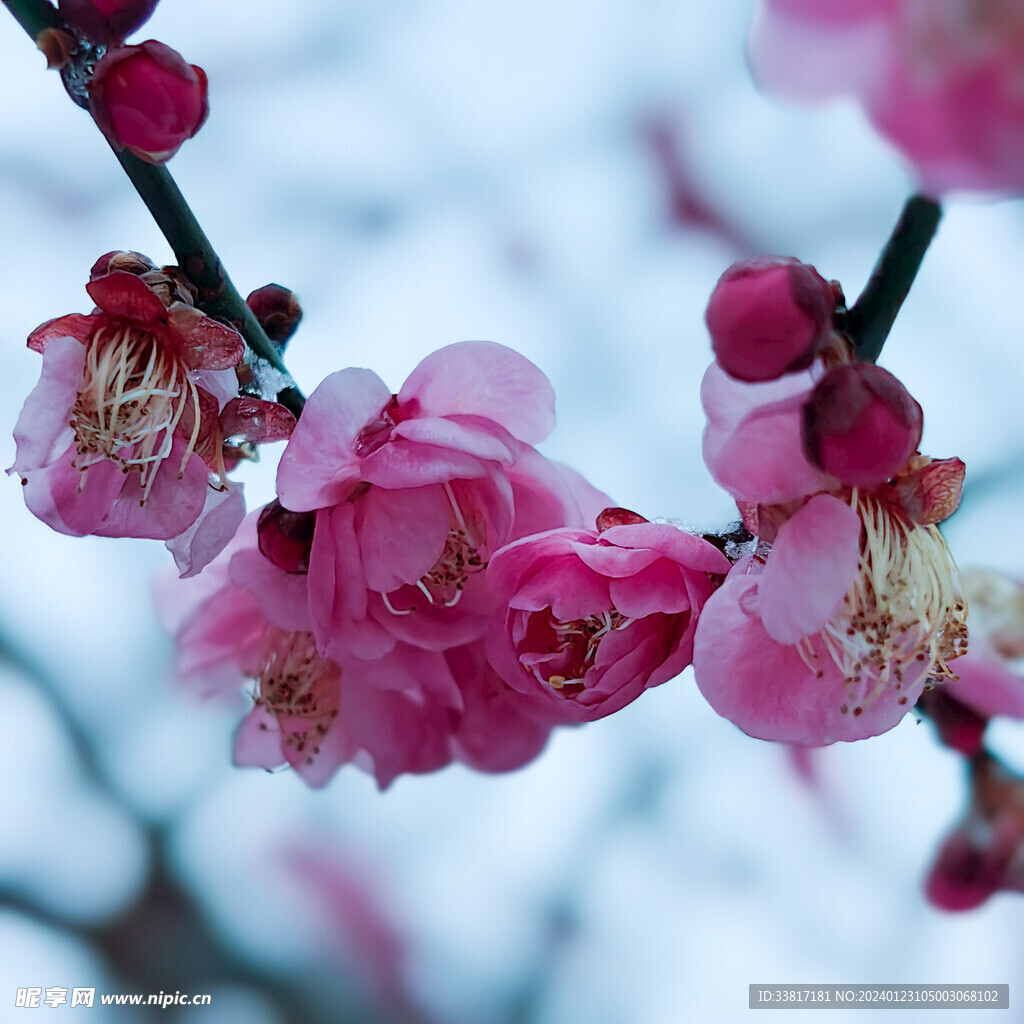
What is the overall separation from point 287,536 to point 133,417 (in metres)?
0.10

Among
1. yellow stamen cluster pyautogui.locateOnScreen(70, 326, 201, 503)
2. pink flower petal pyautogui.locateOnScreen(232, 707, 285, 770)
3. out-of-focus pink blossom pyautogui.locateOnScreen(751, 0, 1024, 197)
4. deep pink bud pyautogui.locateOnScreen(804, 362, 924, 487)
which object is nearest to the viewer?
out-of-focus pink blossom pyautogui.locateOnScreen(751, 0, 1024, 197)

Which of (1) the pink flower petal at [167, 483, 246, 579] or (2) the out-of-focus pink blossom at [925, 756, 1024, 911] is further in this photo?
(2) the out-of-focus pink blossom at [925, 756, 1024, 911]

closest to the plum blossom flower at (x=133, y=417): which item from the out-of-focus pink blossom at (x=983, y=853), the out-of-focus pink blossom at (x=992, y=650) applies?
the out-of-focus pink blossom at (x=992, y=650)

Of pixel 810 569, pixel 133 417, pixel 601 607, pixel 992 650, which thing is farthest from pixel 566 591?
pixel 992 650

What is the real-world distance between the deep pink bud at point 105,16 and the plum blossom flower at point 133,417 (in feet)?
0.32

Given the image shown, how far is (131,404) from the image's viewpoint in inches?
19.4

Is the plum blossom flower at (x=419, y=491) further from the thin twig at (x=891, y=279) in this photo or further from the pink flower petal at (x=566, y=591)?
the thin twig at (x=891, y=279)

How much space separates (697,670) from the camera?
0.46 m

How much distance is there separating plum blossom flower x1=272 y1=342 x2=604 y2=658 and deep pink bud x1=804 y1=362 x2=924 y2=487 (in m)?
0.16

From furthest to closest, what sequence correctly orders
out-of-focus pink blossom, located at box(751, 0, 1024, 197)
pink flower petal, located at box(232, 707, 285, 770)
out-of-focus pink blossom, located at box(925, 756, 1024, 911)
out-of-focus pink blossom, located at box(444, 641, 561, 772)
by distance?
out-of-focus pink blossom, located at box(925, 756, 1024, 911)
pink flower petal, located at box(232, 707, 285, 770)
out-of-focus pink blossom, located at box(444, 641, 561, 772)
out-of-focus pink blossom, located at box(751, 0, 1024, 197)

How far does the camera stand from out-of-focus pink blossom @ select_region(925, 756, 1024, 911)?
85 cm

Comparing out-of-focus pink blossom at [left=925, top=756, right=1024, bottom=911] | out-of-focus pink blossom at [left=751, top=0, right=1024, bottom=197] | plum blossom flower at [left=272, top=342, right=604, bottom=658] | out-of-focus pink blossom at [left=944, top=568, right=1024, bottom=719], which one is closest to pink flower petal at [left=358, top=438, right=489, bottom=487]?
plum blossom flower at [left=272, top=342, right=604, bottom=658]

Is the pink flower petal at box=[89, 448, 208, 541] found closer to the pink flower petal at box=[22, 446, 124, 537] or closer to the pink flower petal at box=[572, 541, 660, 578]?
the pink flower petal at box=[22, 446, 124, 537]

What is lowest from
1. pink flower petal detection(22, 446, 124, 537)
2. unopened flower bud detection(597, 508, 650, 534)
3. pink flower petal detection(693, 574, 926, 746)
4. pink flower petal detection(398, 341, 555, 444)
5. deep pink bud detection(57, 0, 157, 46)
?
pink flower petal detection(693, 574, 926, 746)
